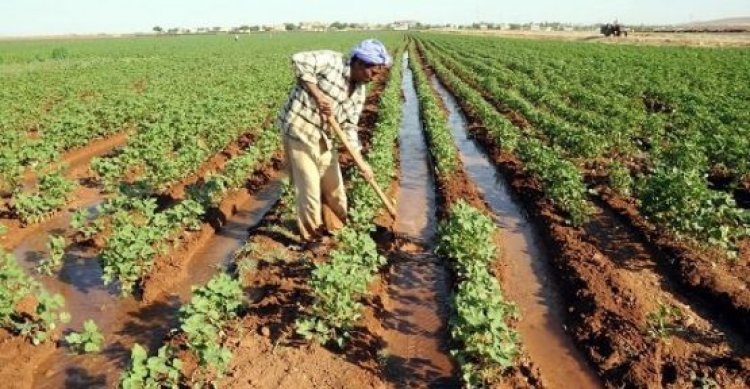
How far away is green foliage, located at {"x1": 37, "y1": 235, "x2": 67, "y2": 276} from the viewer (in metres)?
6.39

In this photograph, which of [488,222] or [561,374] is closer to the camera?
[561,374]

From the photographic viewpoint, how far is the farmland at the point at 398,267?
4.59 meters

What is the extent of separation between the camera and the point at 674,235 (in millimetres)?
6844

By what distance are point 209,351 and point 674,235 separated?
5265 mm

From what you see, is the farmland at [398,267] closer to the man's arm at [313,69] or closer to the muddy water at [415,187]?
the muddy water at [415,187]

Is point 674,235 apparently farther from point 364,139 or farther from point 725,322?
point 364,139

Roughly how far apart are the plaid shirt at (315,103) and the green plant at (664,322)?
Answer: 320cm

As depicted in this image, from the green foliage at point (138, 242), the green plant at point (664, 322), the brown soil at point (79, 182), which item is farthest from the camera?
the brown soil at point (79, 182)

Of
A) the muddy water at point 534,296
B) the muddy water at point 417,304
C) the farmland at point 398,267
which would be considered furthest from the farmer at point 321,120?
the muddy water at point 534,296

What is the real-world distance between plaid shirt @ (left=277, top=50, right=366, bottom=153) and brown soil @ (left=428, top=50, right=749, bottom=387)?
269 cm

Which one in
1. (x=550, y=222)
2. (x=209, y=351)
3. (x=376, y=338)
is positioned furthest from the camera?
(x=550, y=222)

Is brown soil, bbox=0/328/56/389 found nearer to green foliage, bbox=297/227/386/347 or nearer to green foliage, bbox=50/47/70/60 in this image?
green foliage, bbox=297/227/386/347

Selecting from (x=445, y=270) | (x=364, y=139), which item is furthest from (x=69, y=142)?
(x=445, y=270)

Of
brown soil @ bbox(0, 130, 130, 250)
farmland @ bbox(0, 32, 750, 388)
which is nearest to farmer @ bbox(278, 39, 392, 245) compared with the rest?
farmland @ bbox(0, 32, 750, 388)
